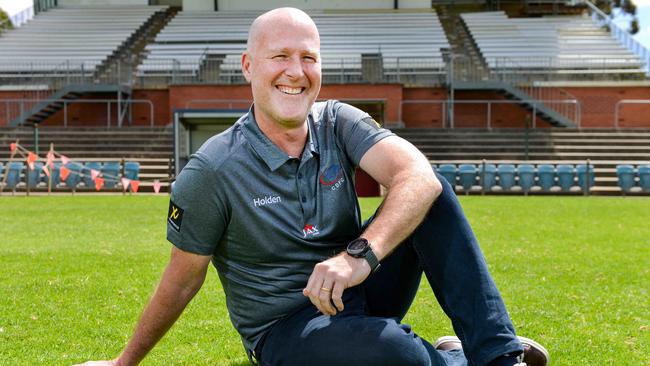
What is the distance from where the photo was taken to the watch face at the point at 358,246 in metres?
2.16

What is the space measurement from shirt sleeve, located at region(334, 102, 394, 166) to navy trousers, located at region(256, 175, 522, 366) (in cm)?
27

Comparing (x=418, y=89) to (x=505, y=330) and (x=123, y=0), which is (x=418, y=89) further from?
(x=505, y=330)

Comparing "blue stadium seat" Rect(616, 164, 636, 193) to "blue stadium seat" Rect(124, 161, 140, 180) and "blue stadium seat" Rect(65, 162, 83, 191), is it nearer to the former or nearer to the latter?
"blue stadium seat" Rect(124, 161, 140, 180)

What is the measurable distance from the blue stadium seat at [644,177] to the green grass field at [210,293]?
987cm

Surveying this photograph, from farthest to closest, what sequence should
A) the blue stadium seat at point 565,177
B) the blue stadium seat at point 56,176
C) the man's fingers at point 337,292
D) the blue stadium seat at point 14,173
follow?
the blue stadium seat at point 56,176 < the blue stadium seat at point 14,173 < the blue stadium seat at point 565,177 < the man's fingers at point 337,292

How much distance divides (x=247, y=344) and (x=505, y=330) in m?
0.89

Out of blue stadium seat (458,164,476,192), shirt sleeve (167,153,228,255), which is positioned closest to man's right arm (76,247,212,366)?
shirt sleeve (167,153,228,255)

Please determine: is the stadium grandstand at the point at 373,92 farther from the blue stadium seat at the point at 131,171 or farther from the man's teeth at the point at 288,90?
the man's teeth at the point at 288,90

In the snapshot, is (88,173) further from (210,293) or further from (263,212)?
(263,212)

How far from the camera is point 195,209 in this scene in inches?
92.6

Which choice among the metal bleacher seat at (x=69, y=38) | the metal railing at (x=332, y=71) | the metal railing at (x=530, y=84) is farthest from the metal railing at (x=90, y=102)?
the metal railing at (x=530, y=84)

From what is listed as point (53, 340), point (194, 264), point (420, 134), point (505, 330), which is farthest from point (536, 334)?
point (420, 134)

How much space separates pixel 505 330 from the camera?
7.76 ft

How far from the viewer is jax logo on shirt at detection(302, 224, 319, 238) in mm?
2402
